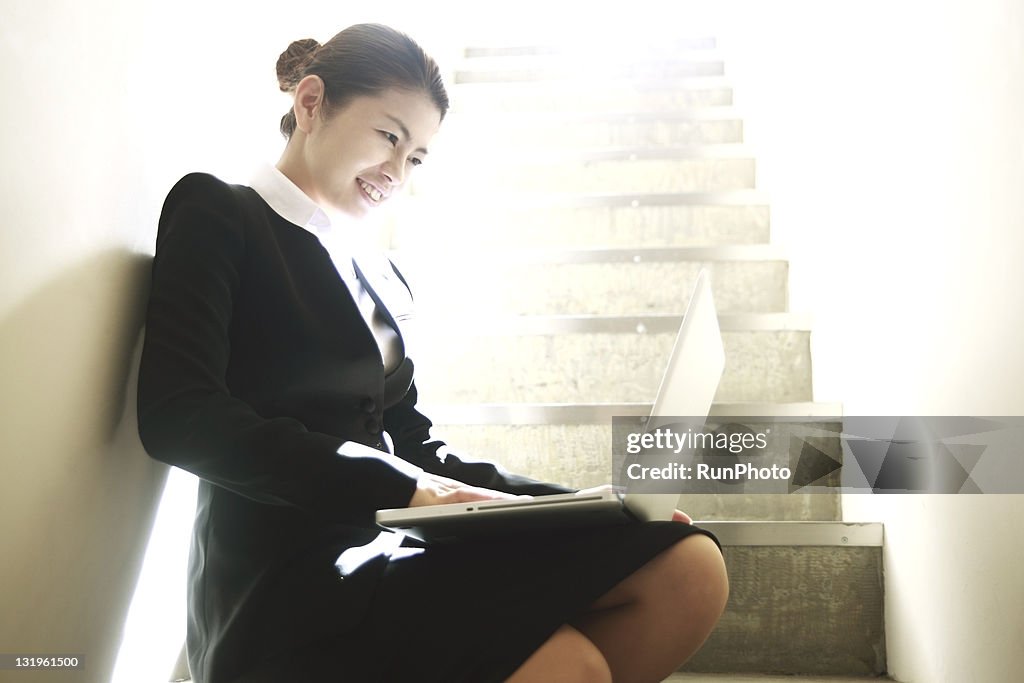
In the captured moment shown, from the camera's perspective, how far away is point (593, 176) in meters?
2.65

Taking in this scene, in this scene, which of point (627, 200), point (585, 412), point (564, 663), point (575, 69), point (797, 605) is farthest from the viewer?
point (575, 69)

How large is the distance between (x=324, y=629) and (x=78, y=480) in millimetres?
286

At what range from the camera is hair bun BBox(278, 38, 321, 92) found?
1191 millimetres

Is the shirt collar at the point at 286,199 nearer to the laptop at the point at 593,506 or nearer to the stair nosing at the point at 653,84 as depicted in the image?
the laptop at the point at 593,506

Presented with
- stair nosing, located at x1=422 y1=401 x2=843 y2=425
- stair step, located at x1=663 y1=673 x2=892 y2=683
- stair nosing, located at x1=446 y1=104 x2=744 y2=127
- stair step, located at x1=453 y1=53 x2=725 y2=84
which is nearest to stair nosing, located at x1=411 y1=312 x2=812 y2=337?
stair nosing, located at x1=422 y1=401 x2=843 y2=425

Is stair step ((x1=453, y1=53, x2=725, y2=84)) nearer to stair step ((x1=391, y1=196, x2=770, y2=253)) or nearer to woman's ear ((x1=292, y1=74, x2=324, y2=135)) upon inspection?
stair step ((x1=391, y1=196, x2=770, y2=253))

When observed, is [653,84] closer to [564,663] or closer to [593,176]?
[593,176]

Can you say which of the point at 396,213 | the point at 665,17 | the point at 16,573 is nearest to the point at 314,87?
the point at 16,573

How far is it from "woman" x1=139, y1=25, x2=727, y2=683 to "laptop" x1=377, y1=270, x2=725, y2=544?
1.2 inches

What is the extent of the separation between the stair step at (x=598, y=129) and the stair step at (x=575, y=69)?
0.52 metres

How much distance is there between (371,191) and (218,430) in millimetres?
470

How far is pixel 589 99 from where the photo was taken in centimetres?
326

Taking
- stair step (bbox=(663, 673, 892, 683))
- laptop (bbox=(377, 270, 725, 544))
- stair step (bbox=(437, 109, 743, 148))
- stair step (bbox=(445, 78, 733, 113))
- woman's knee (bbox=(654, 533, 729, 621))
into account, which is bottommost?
stair step (bbox=(663, 673, 892, 683))

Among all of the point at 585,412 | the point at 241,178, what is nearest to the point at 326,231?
the point at 241,178
